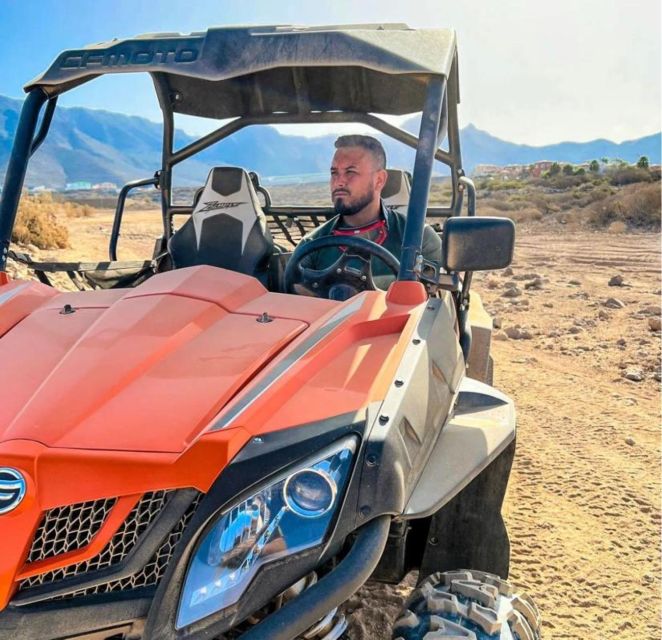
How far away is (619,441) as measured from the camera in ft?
14.6

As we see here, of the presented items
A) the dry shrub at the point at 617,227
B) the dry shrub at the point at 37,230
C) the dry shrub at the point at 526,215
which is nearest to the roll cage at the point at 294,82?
the dry shrub at the point at 37,230

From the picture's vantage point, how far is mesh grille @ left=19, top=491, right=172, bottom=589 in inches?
56.1

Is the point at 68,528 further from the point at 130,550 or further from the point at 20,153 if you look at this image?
the point at 20,153

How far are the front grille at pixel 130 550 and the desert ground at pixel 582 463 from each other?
131 cm

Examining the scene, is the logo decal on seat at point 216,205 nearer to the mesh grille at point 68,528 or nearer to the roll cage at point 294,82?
the roll cage at point 294,82

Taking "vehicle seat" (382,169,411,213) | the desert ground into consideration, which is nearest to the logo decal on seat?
"vehicle seat" (382,169,411,213)

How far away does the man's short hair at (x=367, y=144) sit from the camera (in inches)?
139

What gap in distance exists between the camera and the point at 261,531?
4.68 ft

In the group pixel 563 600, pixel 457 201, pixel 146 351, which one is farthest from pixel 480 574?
pixel 457 201

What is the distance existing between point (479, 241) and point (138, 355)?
1068 mm

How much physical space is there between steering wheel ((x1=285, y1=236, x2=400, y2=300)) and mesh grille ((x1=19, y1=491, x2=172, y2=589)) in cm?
126

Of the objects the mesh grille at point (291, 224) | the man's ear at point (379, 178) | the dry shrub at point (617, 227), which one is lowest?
the dry shrub at point (617, 227)

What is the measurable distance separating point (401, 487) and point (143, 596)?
1.88 feet

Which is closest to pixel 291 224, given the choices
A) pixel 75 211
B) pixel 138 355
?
pixel 138 355
